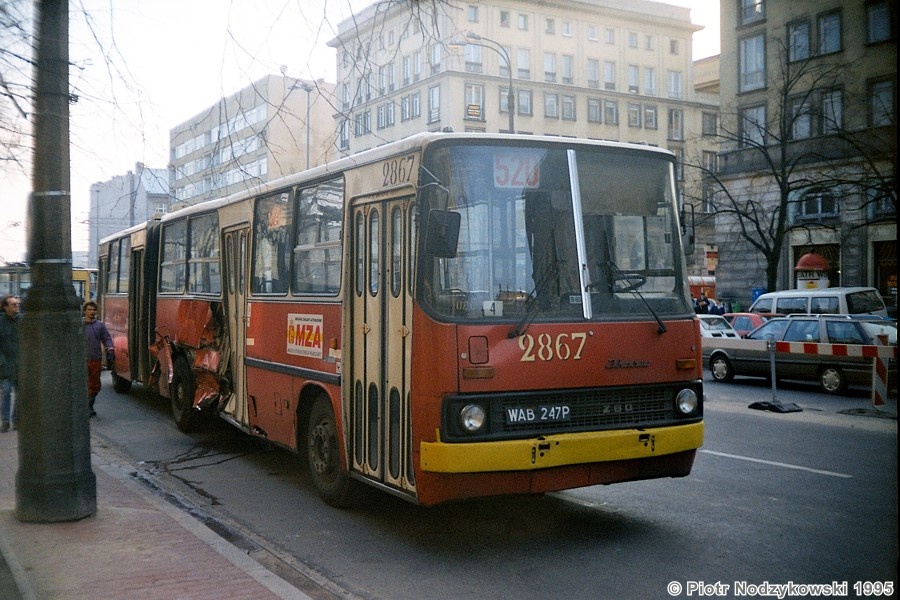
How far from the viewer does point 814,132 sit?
24.9 m

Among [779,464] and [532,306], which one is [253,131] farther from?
[779,464]

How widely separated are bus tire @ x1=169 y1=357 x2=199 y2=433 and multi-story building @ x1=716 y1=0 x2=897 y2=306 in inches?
342

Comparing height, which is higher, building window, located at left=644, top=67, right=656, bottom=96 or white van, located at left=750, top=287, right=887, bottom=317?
building window, located at left=644, top=67, right=656, bottom=96

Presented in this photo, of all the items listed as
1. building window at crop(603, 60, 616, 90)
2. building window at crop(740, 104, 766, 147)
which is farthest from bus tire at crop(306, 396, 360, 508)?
building window at crop(603, 60, 616, 90)

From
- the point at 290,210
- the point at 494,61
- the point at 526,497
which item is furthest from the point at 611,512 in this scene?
the point at 494,61

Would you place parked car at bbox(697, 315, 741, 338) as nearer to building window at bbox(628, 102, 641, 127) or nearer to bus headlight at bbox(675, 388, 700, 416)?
bus headlight at bbox(675, 388, 700, 416)

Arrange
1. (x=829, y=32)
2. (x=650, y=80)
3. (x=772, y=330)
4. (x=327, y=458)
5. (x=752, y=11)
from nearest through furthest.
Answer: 1. (x=327, y=458)
2. (x=829, y=32)
3. (x=752, y=11)
4. (x=772, y=330)
5. (x=650, y=80)

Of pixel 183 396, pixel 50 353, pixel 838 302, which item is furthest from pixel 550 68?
pixel 50 353

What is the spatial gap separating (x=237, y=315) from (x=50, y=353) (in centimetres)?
336

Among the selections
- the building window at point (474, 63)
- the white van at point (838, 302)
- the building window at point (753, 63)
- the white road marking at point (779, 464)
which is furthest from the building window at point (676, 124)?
the white road marking at point (779, 464)

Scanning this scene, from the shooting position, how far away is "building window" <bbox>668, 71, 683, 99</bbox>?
3521 centimetres

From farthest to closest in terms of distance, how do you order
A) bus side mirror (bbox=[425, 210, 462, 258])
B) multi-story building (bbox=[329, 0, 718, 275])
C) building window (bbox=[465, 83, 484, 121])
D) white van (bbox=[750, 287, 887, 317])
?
building window (bbox=[465, 83, 484, 121])
white van (bbox=[750, 287, 887, 317])
multi-story building (bbox=[329, 0, 718, 275])
bus side mirror (bbox=[425, 210, 462, 258])

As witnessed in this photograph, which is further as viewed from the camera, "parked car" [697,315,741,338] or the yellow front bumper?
"parked car" [697,315,741,338]

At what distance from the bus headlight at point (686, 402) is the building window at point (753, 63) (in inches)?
500
